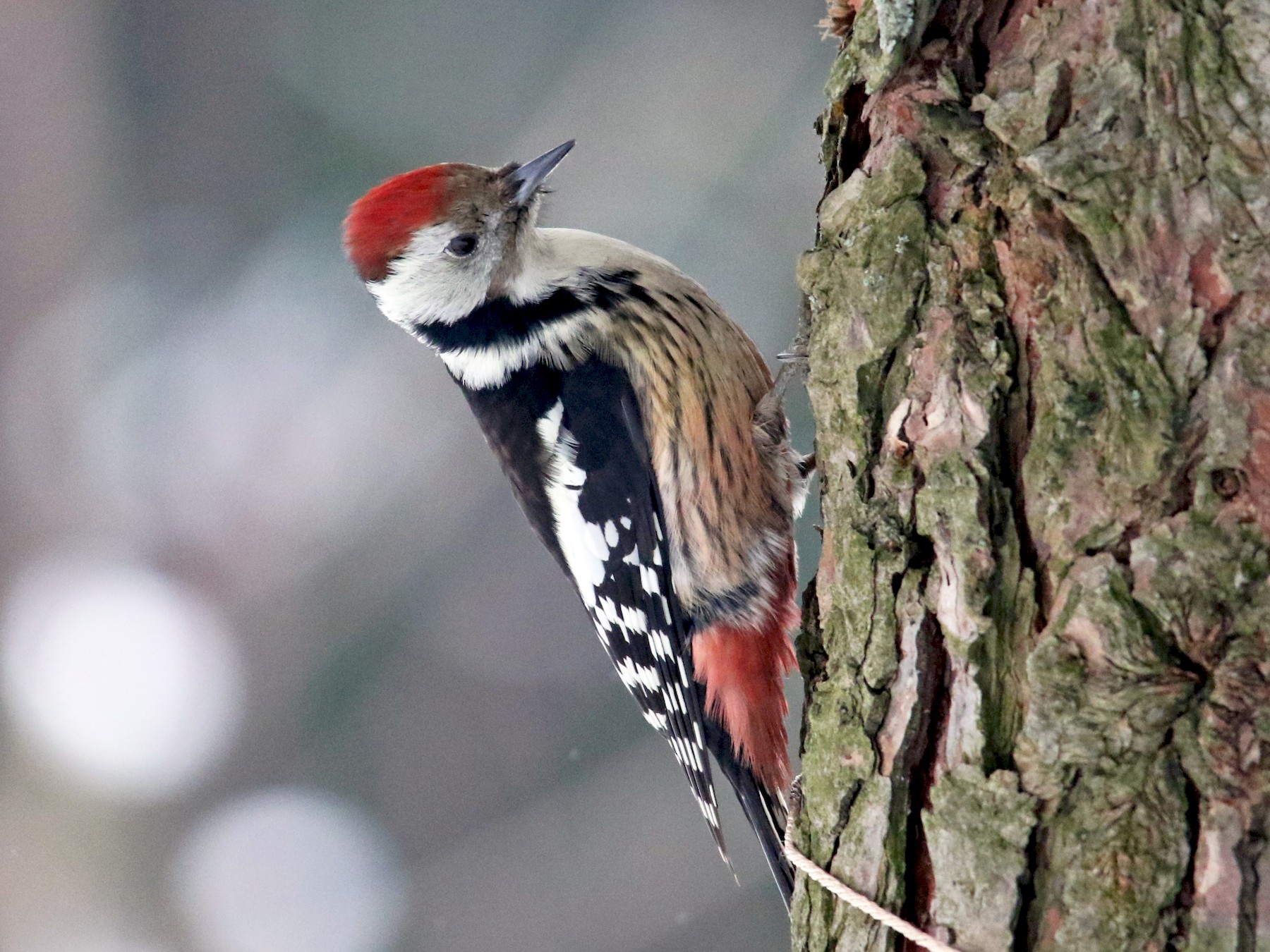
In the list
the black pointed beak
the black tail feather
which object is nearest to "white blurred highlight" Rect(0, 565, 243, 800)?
the black pointed beak

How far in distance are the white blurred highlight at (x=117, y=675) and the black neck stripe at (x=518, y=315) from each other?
2.45m

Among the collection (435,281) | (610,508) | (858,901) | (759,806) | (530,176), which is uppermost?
(530,176)

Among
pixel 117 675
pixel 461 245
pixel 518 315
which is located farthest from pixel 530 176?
pixel 117 675

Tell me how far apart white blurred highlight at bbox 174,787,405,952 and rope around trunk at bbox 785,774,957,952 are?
10.6 ft

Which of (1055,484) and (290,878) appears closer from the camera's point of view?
(1055,484)

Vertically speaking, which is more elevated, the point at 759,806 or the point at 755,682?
the point at 755,682

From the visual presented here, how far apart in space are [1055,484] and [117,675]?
398 centimetres

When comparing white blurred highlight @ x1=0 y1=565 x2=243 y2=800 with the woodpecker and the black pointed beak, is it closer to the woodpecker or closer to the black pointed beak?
the woodpecker

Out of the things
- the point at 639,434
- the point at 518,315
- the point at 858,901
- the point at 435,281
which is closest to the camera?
the point at 858,901

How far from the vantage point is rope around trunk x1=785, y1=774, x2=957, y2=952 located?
1.35m

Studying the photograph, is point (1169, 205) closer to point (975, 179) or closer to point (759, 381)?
point (975, 179)

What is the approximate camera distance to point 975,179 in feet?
4.72

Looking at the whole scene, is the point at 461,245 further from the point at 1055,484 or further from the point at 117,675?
the point at 117,675

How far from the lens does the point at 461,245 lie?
2.42m
